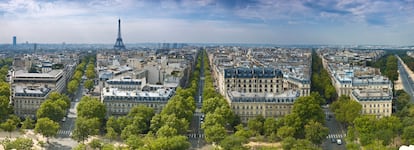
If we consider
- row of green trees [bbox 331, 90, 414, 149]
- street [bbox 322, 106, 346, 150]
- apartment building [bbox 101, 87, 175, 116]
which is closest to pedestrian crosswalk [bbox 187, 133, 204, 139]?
apartment building [bbox 101, 87, 175, 116]

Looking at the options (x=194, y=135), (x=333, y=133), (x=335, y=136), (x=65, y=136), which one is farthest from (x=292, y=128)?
(x=65, y=136)

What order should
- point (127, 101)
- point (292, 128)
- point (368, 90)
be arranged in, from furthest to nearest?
point (368, 90) → point (127, 101) → point (292, 128)

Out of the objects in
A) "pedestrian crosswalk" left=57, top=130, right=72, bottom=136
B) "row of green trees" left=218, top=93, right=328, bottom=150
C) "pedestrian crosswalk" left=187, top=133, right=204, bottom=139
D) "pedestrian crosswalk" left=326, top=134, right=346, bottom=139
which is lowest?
"pedestrian crosswalk" left=57, top=130, right=72, bottom=136

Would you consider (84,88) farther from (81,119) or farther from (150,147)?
(150,147)

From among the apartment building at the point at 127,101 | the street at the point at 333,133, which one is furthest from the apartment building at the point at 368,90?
the apartment building at the point at 127,101

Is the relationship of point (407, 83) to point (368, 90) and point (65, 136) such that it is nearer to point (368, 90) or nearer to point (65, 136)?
point (368, 90)

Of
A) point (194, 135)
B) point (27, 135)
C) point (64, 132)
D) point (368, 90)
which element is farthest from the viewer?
point (368, 90)

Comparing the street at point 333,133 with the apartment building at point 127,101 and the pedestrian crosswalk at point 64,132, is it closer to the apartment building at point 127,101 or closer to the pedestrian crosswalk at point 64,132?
the apartment building at point 127,101

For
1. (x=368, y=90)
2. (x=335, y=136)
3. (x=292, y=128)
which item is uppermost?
(x=368, y=90)

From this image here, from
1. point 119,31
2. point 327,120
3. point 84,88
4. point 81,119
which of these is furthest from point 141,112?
point 119,31

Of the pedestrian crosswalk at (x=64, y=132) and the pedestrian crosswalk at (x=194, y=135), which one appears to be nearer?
the pedestrian crosswalk at (x=194, y=135)

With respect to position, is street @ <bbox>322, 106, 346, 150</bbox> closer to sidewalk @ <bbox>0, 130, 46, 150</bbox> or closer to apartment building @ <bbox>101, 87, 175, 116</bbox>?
apartment building @ <bbox>101, 87, 175, 116</bbox>
